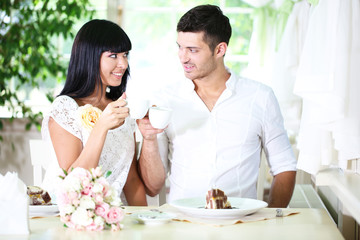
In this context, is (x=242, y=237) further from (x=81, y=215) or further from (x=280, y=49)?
(x=280, y=49)

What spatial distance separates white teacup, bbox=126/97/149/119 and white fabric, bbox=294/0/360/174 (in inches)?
21.2

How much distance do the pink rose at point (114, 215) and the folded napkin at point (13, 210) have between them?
0.70ft

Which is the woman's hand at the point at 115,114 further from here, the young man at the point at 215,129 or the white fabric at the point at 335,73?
the white fabric at the point at 335,73

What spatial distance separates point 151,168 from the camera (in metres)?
2.26

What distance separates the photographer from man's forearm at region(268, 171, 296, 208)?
2359 millimetres

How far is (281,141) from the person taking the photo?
241cm

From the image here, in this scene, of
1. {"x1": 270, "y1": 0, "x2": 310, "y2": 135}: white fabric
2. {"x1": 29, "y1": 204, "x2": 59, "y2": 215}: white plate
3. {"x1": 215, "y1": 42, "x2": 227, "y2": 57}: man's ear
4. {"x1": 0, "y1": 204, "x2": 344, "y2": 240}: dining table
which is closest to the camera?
{"x1": 0, "y1": 204, "x2": 344, "y2": 240}: dining table

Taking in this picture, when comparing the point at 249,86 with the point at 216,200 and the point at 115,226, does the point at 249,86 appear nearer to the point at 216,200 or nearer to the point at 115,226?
the point at 216,200

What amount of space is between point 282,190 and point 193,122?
48 cm

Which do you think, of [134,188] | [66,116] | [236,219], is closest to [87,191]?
[236,219]

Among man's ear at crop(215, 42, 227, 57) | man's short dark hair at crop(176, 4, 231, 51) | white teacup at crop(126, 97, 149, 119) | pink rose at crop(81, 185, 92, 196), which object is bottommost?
pink rose at crop(81, 185, 92, 196)

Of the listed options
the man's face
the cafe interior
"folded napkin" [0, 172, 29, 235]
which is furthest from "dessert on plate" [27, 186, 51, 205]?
the man's face

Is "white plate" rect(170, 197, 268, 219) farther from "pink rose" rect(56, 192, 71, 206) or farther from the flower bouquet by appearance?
"pink rose" rect(56, 192, 71, 206)

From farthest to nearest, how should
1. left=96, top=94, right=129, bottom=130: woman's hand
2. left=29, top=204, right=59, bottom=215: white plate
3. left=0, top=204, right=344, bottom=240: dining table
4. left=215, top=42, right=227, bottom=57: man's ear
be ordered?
1. left=215, top=42, right=227, bottom=57: man's ear
2. left=96, top=94, right=129, bottom=130: woman's hand
3. left=29, top=204, right=59, bottom=215: white plate
4. left=0, top=204, right=344, bottom=240: dining table
